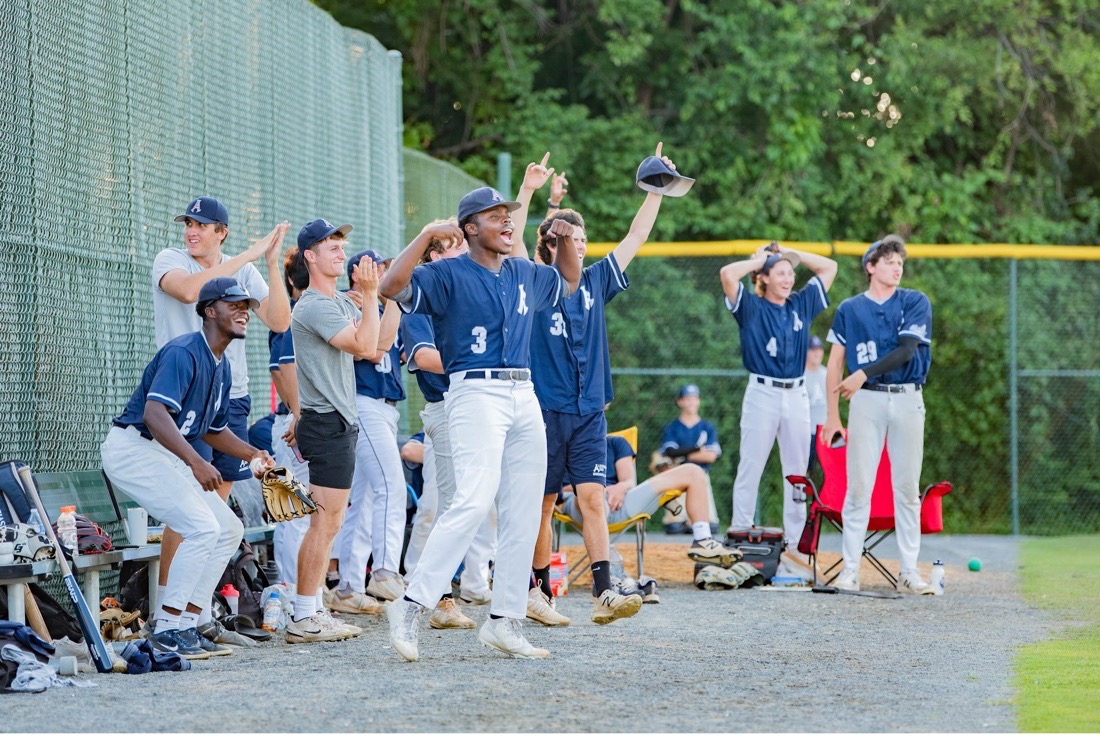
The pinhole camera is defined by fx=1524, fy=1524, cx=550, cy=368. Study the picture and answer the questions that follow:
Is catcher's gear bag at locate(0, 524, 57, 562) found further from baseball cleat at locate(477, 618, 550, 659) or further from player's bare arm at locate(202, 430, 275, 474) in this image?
baseball cleat at locate(477, 618, 550, 659)

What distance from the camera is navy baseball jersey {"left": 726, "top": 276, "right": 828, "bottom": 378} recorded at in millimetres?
10773

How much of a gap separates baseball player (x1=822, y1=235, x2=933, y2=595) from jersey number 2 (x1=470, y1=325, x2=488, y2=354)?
3.78 m

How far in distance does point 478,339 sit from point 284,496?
1.37 metres

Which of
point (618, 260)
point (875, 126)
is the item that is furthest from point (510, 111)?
point (618, 260)

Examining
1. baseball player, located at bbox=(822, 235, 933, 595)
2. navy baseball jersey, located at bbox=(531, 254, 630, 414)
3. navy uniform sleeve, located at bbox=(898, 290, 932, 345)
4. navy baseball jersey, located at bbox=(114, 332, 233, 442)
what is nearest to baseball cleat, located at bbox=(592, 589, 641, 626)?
navy baseball jersey, located at bbox=(531, 254, 630, 414)

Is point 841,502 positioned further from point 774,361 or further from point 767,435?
point 774,361

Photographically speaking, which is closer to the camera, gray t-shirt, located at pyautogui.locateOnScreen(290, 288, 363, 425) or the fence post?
gray t-shirt, located at pyautogui.locateOnScreen(290, 288, 363, 425)

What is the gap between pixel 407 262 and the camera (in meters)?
6.46

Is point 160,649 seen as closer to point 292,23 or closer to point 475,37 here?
point 292,23

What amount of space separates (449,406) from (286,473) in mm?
1020

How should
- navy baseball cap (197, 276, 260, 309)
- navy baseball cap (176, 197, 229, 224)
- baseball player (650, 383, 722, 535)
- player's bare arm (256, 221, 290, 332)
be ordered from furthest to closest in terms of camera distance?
1. baseball player (650, 383, 722, 535)
2. player's bare arm (256, 221, 290, 332)
3. navy baseball cap (176, 197, 229, 224)
4. navy baseball cap (197, 276, 260, 309)

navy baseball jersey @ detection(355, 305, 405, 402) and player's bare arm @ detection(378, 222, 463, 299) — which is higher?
player's bare arm @ detection(378, 222, 463, 299)

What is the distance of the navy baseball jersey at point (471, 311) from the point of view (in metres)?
6.58

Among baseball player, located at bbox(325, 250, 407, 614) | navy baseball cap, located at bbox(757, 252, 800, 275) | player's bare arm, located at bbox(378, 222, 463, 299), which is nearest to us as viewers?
player's bare arm, located at bbox(378, 222, 463, 299)
